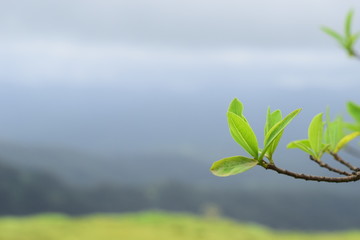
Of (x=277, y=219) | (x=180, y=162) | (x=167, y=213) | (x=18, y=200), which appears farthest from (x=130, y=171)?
(x=167, y=213)

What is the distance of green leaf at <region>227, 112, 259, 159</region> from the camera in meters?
0.83

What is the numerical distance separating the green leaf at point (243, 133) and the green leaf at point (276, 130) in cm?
2

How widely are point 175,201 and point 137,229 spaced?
68.0 metres

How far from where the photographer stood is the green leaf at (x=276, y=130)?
81 cm

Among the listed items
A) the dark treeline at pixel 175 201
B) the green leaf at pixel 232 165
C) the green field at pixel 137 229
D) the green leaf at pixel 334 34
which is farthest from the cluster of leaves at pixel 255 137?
the dark treeline at pixel 175 201

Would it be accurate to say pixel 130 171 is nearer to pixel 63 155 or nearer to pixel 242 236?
pixel 63 155

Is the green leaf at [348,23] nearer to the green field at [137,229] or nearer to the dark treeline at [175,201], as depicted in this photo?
the green field at [137,229]

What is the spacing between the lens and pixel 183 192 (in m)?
77.7

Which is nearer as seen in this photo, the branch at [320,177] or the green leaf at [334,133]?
the branch at [320,177]

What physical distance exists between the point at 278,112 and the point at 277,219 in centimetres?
8823

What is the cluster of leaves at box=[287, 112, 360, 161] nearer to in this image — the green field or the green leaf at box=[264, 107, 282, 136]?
the green leaf at box=[264, 107, 282, 136]

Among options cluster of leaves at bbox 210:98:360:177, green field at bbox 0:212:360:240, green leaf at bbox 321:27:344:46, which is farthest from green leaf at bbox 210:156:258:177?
green field at bbox 0:212:360:240

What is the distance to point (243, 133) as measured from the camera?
84 centimetres

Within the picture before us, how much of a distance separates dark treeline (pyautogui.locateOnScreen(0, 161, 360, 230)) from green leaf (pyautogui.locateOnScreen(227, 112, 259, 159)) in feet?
176
